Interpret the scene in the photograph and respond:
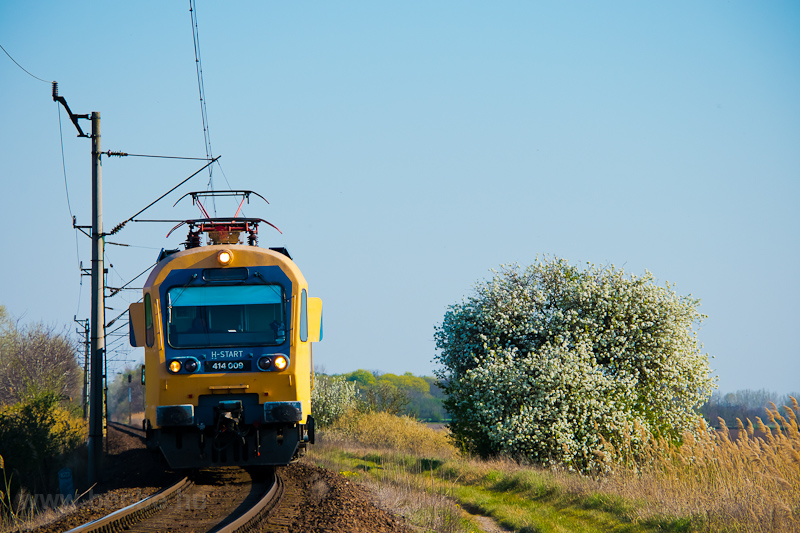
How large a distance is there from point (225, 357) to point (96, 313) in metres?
8.45

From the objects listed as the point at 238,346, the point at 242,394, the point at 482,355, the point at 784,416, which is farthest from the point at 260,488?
the point at 482,355

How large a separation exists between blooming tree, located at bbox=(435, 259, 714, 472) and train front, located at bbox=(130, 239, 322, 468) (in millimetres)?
8285

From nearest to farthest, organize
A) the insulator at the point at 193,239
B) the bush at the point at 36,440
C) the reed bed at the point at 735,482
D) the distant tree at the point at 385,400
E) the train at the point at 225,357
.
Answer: the reed bed at the point at 735,482
the train at the point at 225,357
the insulator at the point at 193,239
the bush at the point at 36,440
the distant tree at the point at 385,400

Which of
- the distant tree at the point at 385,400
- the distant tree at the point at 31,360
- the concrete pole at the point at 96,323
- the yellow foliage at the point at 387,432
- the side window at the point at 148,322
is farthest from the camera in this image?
the distant tree at the point at 31,360

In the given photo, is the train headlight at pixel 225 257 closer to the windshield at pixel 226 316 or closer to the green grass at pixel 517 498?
the windshield at pixel 226 316

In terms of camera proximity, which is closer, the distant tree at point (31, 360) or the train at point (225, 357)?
the train at point (225, 357)

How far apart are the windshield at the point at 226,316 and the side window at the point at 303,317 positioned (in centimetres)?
30

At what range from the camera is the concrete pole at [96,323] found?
699 inches

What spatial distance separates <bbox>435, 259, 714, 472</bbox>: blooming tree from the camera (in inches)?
739

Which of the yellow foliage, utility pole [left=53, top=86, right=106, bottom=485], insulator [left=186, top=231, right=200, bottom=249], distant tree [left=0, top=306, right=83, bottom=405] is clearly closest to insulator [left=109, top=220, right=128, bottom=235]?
utility pole [left=53, top=86, right=106, bottom=485]

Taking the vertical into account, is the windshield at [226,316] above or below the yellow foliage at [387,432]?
above

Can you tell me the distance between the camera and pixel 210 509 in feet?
34.0

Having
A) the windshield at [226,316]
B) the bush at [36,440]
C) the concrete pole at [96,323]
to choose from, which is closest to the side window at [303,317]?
the windshield at [226,316]

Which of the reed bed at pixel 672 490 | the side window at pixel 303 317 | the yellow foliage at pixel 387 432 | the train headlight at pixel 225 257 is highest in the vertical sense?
the train headlight at pixel 225 257
